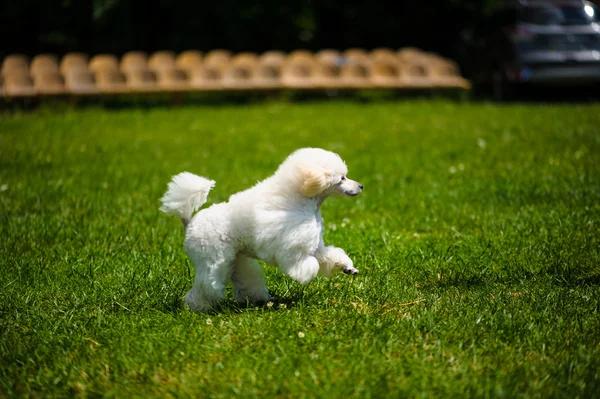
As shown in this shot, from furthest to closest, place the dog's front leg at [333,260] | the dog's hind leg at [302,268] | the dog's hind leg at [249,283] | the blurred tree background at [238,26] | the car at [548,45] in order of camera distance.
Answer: the blurred tree background at [238,26]
the car at [548,45]
the dog's hind leg at [249,283]
the dog's front leg at [333,260]
the dog's hind leg at [302,268]

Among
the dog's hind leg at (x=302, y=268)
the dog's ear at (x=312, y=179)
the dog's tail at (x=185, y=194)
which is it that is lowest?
the dog's hind leg at (x=302, y=268)

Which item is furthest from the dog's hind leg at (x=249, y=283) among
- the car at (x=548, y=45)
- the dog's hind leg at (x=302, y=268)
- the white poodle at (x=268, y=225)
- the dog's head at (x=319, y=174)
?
the car at (x=548, y=45)

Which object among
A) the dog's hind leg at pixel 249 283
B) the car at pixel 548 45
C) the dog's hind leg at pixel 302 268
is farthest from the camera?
the car at pixel 548 45

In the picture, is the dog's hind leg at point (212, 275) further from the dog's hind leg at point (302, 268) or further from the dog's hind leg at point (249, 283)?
the dog's hind leg at point (302, 268)

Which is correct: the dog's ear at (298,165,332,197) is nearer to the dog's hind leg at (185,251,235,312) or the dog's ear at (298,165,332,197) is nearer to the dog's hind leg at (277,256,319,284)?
the dog's hind leg at (277,256,319,284)

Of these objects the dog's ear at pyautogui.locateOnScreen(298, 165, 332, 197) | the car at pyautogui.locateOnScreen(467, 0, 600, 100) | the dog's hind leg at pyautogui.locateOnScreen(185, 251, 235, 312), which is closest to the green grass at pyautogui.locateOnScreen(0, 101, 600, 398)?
the dog's hind leg at pyautogui.locateOnScreen(185, 251, 235, 312)

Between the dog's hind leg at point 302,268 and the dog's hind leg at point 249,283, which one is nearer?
the dog's hind leg at point 302,268

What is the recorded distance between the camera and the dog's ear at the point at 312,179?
11.9 feet

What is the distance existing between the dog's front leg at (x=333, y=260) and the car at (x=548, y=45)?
10769mm

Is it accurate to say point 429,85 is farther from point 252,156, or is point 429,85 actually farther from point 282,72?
point 252,156

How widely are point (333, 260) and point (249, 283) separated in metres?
0.55

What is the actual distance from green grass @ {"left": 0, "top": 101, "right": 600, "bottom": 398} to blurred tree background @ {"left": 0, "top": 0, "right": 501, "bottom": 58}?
12558mm

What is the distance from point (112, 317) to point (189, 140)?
6470mm

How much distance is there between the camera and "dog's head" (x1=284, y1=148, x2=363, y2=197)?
3.65m
